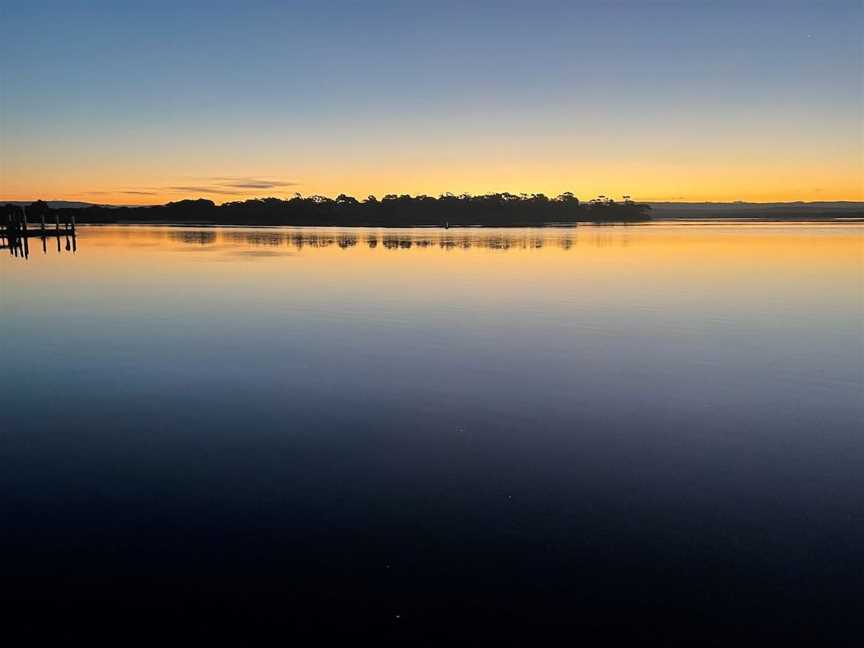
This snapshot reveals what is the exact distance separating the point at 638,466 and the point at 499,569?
3.64 meters

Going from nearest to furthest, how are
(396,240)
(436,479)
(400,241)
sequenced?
1. (436,479)
2. (400,241)
3. (396,240)

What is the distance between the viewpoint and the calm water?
614 cm

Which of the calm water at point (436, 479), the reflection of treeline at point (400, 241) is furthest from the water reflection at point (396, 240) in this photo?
the calm water at point (436, 479)

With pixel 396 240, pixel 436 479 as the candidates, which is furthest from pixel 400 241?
pixel 436 479

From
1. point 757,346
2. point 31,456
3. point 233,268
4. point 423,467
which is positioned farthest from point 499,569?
point 233,268

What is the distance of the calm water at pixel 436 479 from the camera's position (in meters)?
6.14

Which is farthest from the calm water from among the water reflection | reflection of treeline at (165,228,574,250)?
the water reflection

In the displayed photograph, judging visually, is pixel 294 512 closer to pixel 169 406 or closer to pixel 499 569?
pixel 499 569

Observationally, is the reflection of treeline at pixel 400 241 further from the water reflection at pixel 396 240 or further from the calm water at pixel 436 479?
the calm water at pixel 436 479

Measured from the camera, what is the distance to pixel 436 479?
8.82m

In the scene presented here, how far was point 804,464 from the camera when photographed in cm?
946

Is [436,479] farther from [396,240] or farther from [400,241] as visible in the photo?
[396,240]

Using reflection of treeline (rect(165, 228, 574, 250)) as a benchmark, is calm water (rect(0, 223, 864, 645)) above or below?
below

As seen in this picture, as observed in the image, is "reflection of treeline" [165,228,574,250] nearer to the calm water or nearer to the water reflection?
the water reflection
